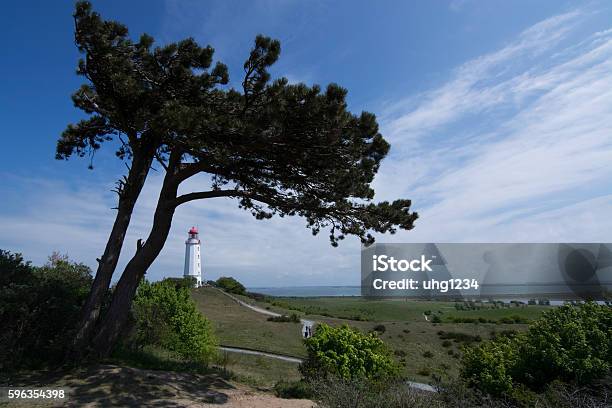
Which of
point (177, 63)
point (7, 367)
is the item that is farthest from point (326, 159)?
point (7, 367)

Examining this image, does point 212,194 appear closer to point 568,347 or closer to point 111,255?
point 111,255

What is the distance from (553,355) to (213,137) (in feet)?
29.9

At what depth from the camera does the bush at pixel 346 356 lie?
10016 mm

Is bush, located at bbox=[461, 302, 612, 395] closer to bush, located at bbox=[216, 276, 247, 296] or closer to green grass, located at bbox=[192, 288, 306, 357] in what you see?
green grass, located at bbox=[192, 288, 306, 357]

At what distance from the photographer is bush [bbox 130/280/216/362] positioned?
13.7m

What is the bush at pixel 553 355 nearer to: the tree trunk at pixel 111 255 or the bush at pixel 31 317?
the tree trunk at pixel 111 255

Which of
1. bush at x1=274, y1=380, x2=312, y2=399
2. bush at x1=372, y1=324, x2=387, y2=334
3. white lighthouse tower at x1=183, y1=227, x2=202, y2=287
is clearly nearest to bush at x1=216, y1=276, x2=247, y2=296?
white lighthouse tower at x1=183, y1=227, x2=202, y2=287

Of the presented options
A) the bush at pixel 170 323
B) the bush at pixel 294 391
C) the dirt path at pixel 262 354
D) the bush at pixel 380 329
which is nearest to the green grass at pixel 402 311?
the bush at pixel 380 329

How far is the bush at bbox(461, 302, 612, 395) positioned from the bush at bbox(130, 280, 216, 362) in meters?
9.38

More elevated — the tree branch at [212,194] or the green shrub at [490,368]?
the tree branch at [212,194]

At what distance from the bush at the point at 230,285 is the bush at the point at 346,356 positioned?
55205 mm

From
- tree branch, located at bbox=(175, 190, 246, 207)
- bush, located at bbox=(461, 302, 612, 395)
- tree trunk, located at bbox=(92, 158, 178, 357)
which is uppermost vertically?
tree branch, located at bbox=(175, 190, 246, 207)

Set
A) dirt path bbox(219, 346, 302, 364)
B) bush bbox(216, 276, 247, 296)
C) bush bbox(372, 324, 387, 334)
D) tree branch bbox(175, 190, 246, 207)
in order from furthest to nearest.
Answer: bush bbox(216, 276, 247, 296) < bush bbox(372, 324, 387, 334) < dirt path bbox(219, 346, 302, 364) < tree branch bbox(175, 190, 246, 207)

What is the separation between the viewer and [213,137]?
9.70 m
